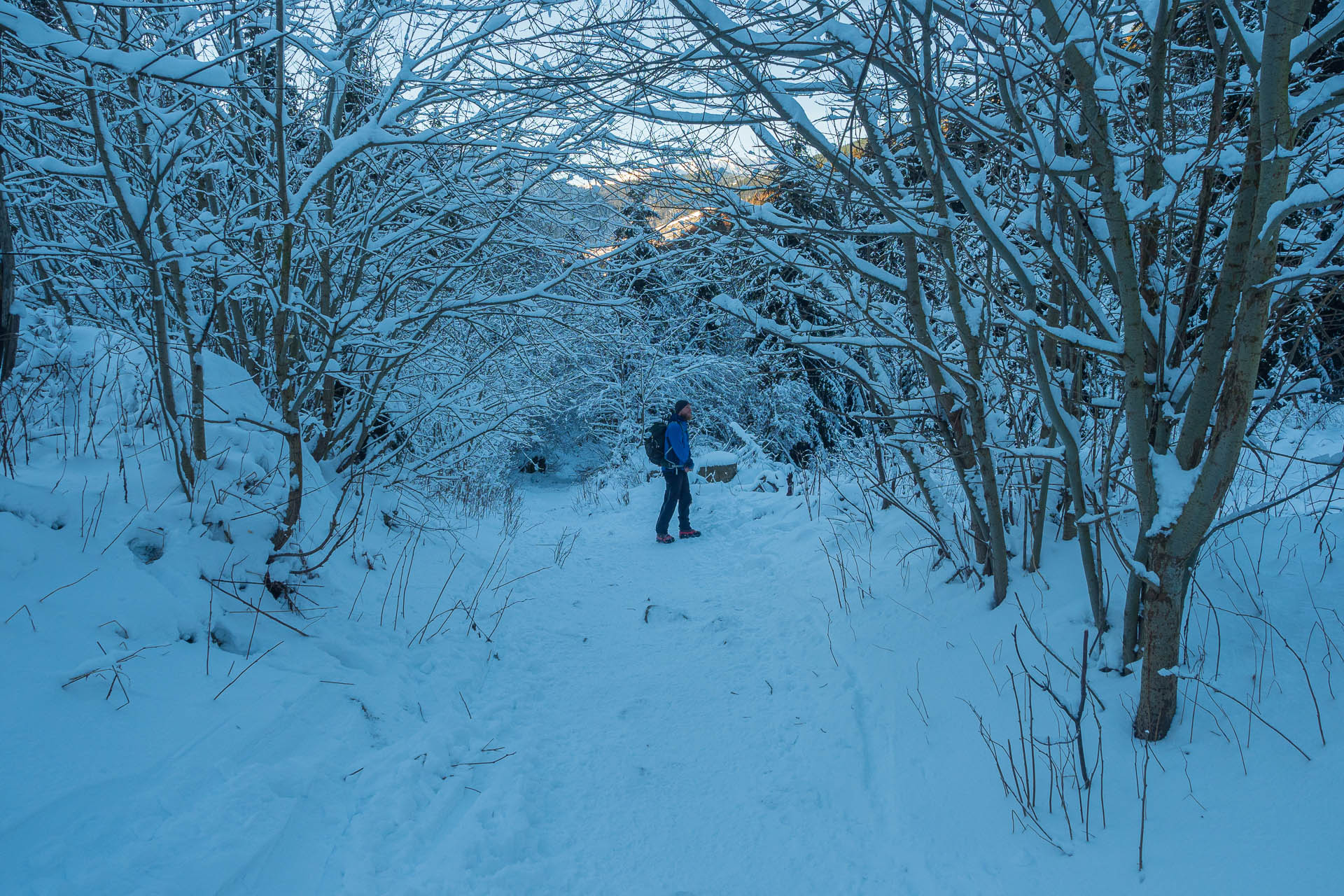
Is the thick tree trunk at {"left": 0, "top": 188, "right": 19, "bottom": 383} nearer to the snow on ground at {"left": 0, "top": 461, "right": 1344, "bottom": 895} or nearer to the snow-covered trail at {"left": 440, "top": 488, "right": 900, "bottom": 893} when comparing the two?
the snow on ground at {"left": 0, "top": 461, "right": 1344, "bottom": 895}

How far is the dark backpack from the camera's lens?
792cm

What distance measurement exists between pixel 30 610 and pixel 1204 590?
4670mm

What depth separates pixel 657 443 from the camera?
8008 mm

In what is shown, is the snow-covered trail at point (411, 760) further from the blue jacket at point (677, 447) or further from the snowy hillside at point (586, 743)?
the blue jacket at point (677, 447)

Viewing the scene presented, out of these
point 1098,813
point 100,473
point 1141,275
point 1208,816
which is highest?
point 1141,275

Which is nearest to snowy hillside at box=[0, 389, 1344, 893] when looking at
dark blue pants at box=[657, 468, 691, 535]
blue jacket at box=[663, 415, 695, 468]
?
dark blue pants at box=[657, 468, 691, 535]

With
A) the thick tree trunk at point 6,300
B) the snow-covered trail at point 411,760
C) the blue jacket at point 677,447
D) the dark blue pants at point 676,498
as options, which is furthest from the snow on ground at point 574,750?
the blue jacket at point 677,447

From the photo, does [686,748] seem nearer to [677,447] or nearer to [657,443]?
[677,447]

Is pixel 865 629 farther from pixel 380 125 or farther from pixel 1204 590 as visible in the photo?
pixel 380 125

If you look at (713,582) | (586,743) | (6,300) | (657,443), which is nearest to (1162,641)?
(586,743)

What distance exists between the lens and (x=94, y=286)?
3.87 metres

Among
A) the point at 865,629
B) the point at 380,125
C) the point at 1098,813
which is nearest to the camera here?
the point at 1098,813

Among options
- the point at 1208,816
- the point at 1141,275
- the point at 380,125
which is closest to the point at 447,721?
the point at 1208,816

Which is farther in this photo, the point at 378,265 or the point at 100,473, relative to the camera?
the point at 378,265
